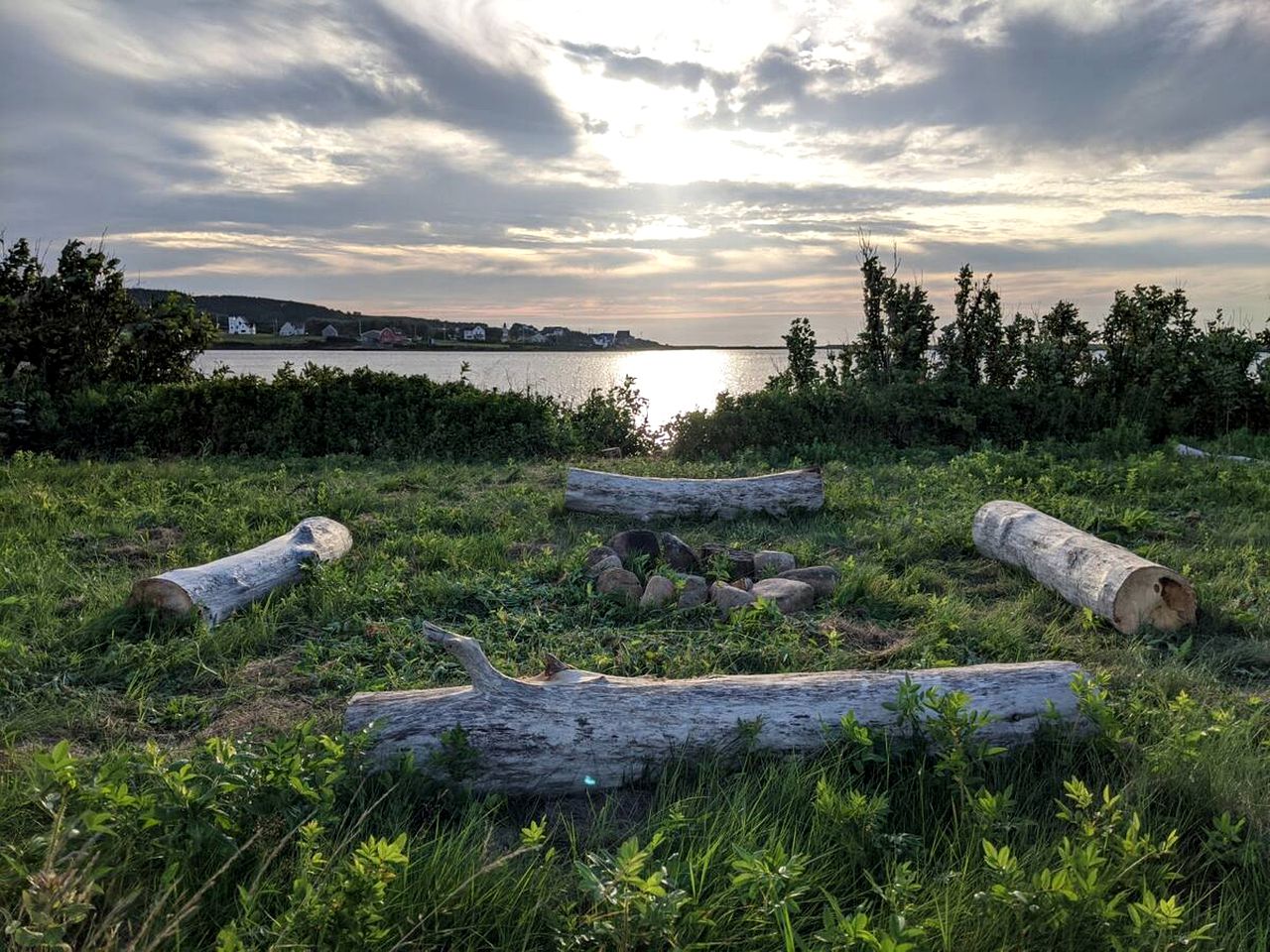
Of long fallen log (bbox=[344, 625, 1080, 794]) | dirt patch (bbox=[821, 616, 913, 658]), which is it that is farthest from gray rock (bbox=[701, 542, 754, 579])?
long fallen log (bbox=[344, 625, 1080, 794])

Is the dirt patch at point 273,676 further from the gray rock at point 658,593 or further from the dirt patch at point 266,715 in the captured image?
the gray rock at point 658,593

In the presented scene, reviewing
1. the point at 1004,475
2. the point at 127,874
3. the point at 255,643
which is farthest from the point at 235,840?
the point at 1004,475

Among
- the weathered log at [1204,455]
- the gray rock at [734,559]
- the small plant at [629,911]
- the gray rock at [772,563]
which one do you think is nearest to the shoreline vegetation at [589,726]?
the small plant at [629,911]

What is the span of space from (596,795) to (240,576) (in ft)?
11.5

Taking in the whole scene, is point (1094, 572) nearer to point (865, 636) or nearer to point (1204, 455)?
point (865, 636)

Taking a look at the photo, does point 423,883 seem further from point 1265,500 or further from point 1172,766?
point 1265,500

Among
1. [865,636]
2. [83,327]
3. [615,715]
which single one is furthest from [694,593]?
[83,327]

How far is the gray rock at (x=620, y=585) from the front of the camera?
5.78m

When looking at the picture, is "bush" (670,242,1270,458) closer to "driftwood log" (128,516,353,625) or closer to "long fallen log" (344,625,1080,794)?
"driftwood log" (128,516,353,625)

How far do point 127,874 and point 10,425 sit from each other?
1204 cm

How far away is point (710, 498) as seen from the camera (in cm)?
843

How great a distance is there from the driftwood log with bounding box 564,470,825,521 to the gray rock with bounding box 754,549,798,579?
1841mm

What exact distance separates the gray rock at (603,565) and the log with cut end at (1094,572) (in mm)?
3081

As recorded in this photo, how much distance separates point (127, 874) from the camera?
2.55 m
